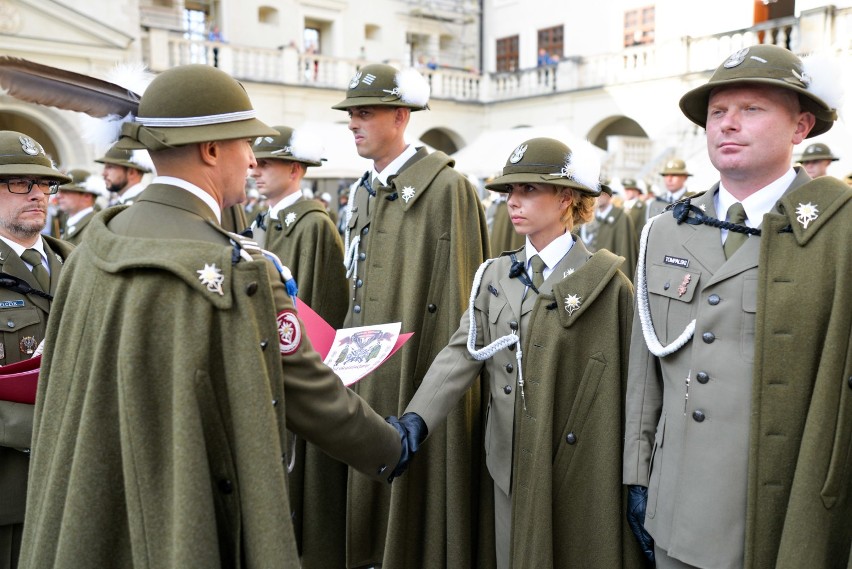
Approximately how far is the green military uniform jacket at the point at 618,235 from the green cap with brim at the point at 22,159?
875 cm

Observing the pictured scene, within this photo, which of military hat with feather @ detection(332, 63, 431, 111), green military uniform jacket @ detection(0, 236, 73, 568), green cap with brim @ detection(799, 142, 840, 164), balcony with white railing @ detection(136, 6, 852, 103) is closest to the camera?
green military uniform jacket @ detection(0, 236, 73, 568)

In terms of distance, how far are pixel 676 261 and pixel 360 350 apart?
1.18 m

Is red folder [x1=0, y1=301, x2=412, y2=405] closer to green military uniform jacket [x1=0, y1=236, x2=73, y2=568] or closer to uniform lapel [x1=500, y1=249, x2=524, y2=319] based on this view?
green military uniform jacket [x1=0, y1=236, x2=73, y2=568]

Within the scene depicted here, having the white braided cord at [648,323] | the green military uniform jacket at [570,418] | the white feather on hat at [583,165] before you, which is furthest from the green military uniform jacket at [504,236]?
the white braided cord at [648,323]

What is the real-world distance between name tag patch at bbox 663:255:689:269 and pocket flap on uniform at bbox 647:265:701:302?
0.04 feet

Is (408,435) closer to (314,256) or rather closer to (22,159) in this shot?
(314,256)

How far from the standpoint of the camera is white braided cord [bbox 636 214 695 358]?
256 cm

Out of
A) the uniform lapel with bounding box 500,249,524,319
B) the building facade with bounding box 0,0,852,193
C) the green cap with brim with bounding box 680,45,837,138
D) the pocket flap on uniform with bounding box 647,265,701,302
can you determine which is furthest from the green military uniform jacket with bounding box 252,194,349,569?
the building facade with bounding box 0,0,852,193

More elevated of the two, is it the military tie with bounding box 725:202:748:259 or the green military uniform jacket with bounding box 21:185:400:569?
the military tie with bounding box 725:202:748:259

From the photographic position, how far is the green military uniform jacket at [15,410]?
10.2ft

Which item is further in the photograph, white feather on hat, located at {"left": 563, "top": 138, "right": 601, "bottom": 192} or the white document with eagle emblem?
white feather on hat, located at {"left": 563, "top": 138, "right": 601, "bottom": 192}

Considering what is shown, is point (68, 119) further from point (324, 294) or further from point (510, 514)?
point (510, 514)

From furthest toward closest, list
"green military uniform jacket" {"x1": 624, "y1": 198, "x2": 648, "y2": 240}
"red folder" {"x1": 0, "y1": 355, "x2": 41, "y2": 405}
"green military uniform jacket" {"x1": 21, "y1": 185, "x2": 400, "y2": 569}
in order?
"green military uniform jacket" {"x1": 624, "y1": 198, "x2": 648, "y2": 240}, "red folder" {"x1": 0, "y1": 355, "x2": 41, "y2": 405}, "green military uniform jacket" {"x1": 21, "y1": 185, "x2": 400, "y2": 569}

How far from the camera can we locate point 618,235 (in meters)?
11.8
